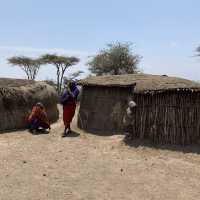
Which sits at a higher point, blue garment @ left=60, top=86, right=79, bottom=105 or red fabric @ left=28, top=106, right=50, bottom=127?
blue garment @ left=60, top=86, right=79, bottom=105

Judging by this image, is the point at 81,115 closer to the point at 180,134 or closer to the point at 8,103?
the point at 8,103

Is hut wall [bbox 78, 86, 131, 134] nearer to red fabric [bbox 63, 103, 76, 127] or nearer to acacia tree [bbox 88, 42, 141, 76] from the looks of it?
red fabric [bbox 63, 103, 76, 127]

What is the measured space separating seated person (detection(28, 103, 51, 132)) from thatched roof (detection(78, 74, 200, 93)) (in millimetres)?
1530

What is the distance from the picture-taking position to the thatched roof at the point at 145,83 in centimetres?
1109

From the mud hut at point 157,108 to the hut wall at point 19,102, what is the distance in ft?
8.93

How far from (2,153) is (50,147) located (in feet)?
4.33

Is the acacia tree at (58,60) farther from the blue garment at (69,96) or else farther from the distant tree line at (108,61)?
the blue garment at (69,96)

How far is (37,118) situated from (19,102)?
1084 millimetres

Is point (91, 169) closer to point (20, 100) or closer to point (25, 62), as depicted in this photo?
point (20, 100)

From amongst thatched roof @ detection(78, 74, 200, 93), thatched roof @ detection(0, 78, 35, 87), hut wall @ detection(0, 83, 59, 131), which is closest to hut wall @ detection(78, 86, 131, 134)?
thatched roof @ detection(78, 74, 200, 93)

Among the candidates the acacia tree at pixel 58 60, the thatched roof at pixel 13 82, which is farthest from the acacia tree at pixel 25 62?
the thatched roof at pixel 13 82

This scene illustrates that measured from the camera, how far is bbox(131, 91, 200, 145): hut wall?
35.8ft

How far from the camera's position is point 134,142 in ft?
37.0

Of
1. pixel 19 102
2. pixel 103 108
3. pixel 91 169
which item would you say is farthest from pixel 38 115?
pixel 91 169
